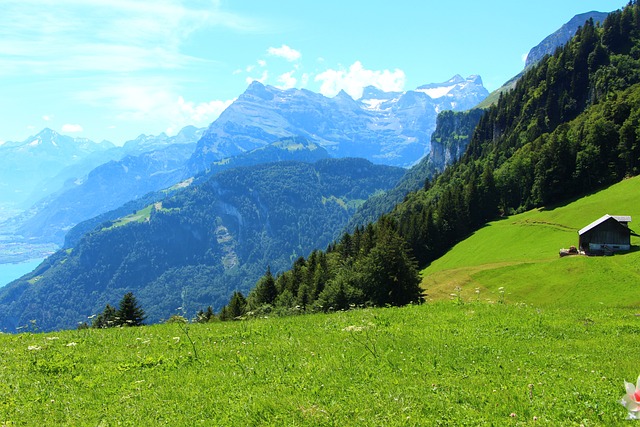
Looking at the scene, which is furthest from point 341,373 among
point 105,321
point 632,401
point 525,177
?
point 525,177

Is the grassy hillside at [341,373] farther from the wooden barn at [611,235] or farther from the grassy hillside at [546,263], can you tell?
the wooden barn at [611,235]

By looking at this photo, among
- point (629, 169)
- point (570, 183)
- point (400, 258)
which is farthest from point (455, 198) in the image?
point (400, 258)

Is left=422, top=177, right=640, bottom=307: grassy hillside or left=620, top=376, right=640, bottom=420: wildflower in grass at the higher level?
left=620, top=376, right=640, bottom=420: wildflower in grass

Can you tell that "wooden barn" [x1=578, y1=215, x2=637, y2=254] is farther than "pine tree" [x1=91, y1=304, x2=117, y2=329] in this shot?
Yes

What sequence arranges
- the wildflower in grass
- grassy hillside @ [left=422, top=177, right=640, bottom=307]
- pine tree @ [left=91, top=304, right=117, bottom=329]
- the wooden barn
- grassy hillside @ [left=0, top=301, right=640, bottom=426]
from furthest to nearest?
the wooden barn → grassy hillside @ [left=422, top=177, right=640, bottom=307] → pine tree @ [left=91, top=304, right=117, bottom=329] → grassy hillside @ [left=0, top=301, right=640, bottom=426] → the wildflower in grass

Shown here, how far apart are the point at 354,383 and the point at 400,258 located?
3635 cm

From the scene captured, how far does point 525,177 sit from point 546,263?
2600 inches

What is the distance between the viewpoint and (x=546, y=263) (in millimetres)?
64625

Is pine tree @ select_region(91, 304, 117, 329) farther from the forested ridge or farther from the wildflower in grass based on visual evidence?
the wildflower in grass

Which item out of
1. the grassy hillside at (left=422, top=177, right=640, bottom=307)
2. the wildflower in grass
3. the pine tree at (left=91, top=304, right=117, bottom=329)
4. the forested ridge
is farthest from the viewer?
the forested ridge

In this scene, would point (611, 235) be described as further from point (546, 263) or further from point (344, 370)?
point (344, 370)

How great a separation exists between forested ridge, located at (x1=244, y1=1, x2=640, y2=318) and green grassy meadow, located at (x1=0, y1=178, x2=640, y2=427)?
24.7 meters

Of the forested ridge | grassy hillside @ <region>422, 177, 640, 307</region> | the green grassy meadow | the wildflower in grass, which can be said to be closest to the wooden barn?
grassy hillside @ <region>422, 177, 640, 307</region>

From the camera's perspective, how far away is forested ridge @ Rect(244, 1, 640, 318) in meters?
51.4
